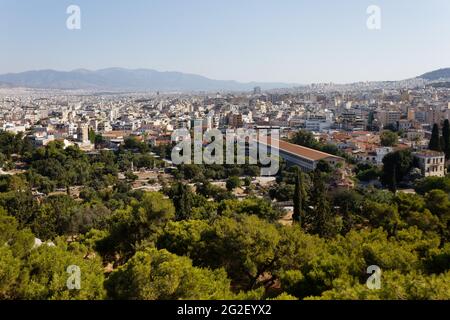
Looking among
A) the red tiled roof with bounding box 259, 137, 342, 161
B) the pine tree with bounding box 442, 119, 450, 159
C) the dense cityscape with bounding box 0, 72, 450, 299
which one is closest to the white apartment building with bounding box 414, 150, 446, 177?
the dense cityscape with bounding box 0, 72, 450, 299

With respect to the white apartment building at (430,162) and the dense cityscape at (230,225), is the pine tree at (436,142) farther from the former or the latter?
the white apartment building at (430,162)

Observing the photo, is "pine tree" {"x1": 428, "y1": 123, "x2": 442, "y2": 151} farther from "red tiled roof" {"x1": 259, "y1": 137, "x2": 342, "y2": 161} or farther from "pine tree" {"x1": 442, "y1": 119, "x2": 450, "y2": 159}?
"red tiled roof" {"x1": 259, "y1": 137, "x2": 342, "y2": 161}

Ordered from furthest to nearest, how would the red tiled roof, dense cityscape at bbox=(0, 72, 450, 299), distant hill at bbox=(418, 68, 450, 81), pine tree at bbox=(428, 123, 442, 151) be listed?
1. distant hill at bbox=(418, 68, 450, 81)
2. the red tiled roof
3. pine tree at bbox=(428, 123, 442, 151)
4. dense cityscape at bbox=(0, 72, 450, 299)

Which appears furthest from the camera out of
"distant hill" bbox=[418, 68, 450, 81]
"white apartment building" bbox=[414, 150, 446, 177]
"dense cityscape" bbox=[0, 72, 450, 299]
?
"distant hill" bbox=[418, 68, 450, 81]

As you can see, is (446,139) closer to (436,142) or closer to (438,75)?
(436,142)

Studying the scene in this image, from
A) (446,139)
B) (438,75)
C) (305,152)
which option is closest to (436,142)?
(446,139)

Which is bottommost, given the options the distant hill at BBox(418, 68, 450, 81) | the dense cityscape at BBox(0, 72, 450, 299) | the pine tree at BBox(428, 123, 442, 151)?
the dense cityscape at BBox(0, 72, 450, 299)

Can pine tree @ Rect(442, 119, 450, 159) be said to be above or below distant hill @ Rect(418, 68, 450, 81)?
below

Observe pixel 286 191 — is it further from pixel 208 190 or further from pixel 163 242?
pixel 163 242

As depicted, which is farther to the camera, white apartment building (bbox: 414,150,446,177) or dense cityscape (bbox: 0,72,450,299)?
white apartment building (bbox: 414,150,446,177)

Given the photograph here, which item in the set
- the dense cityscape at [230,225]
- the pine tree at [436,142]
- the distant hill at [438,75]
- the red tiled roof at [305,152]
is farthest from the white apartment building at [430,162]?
the distant hill at [438,75]
